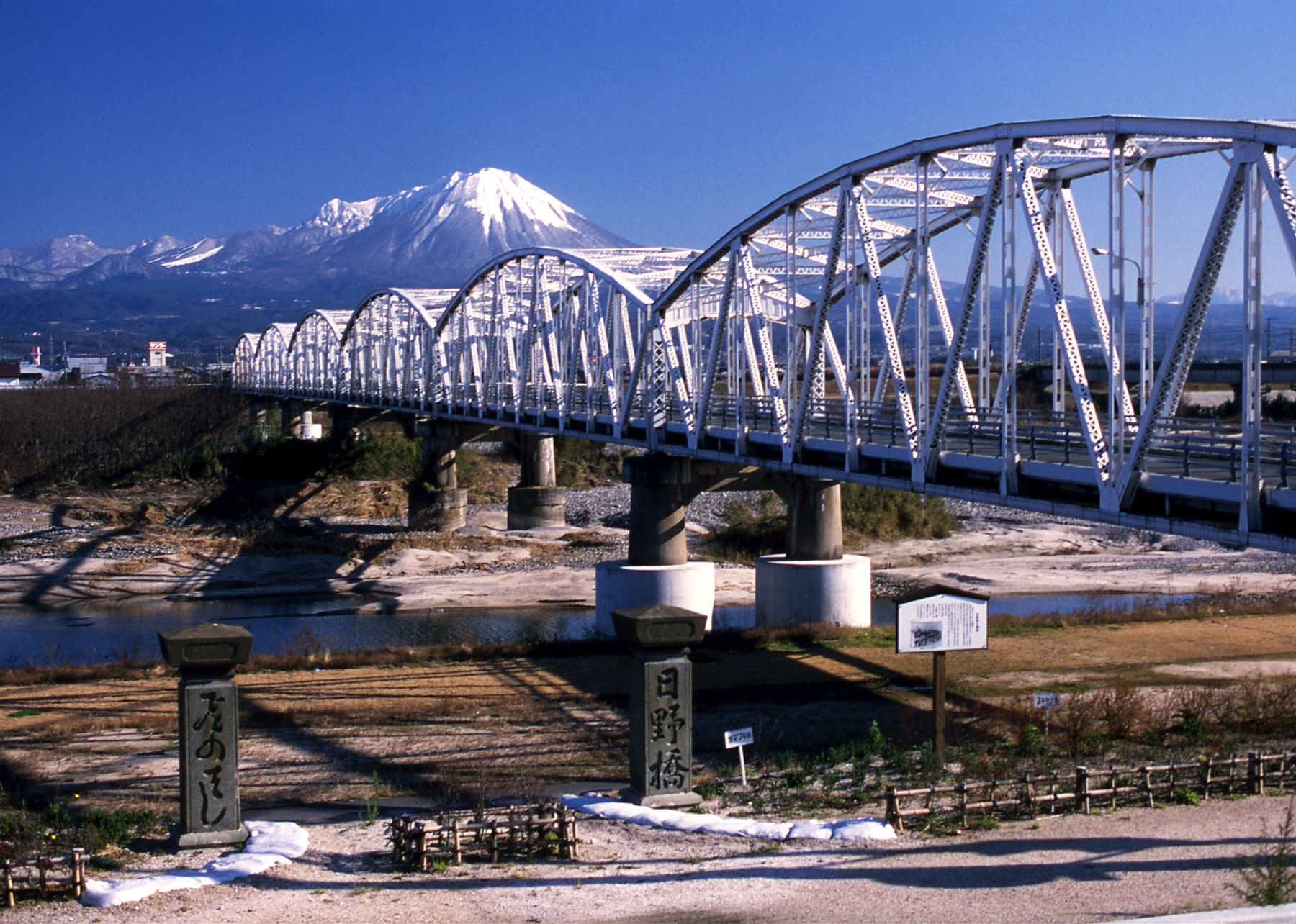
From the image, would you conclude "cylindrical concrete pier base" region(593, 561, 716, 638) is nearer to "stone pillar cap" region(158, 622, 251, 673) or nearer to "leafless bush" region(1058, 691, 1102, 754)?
"leafless bush" region(1058, 691, 1102, 754)

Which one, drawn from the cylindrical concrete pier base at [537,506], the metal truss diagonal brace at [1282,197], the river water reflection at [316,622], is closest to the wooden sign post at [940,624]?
the metal truss diagonal brace at [1282,197]

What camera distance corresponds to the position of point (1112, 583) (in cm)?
4366

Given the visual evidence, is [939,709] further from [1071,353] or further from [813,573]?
[813,573]

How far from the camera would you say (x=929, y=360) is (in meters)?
22.6

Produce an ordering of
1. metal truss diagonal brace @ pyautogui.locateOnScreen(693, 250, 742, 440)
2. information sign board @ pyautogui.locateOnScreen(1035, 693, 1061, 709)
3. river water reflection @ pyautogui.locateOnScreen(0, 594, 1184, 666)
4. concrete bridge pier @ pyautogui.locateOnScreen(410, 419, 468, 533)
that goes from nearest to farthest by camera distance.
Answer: information sign board @ pyautogui.locateOnScreen(1035, 693, 1061, 709), metal truss diagonal brace @ pyautogui.locateOnScreen(693, 250, 742, 440), river water reflection @ pyautogui.locateOnScreen(0, 594, 1184, 666), concrete bridge pier @ pyautogui.locateOnScreen(410, 419, 468, 533)

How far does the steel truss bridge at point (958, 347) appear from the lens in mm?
14172

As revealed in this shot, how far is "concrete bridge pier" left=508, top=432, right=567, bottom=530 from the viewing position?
59.5 meters

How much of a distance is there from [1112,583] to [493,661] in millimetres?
24849

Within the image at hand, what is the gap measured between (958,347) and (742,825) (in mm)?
8789

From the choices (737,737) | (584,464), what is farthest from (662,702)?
(584,464)

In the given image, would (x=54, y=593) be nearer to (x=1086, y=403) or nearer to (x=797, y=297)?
(x=797, y=297)

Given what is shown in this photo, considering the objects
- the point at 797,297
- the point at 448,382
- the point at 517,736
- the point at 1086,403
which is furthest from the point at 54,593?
the point at 1086,403

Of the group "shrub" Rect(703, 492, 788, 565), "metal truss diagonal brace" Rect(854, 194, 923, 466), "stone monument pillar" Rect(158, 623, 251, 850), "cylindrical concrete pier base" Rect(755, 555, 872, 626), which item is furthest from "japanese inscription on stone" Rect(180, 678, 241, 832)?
"shrub" Rect(703, 492, 788, 565)

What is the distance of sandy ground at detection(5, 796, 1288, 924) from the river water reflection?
20912 millimetres
